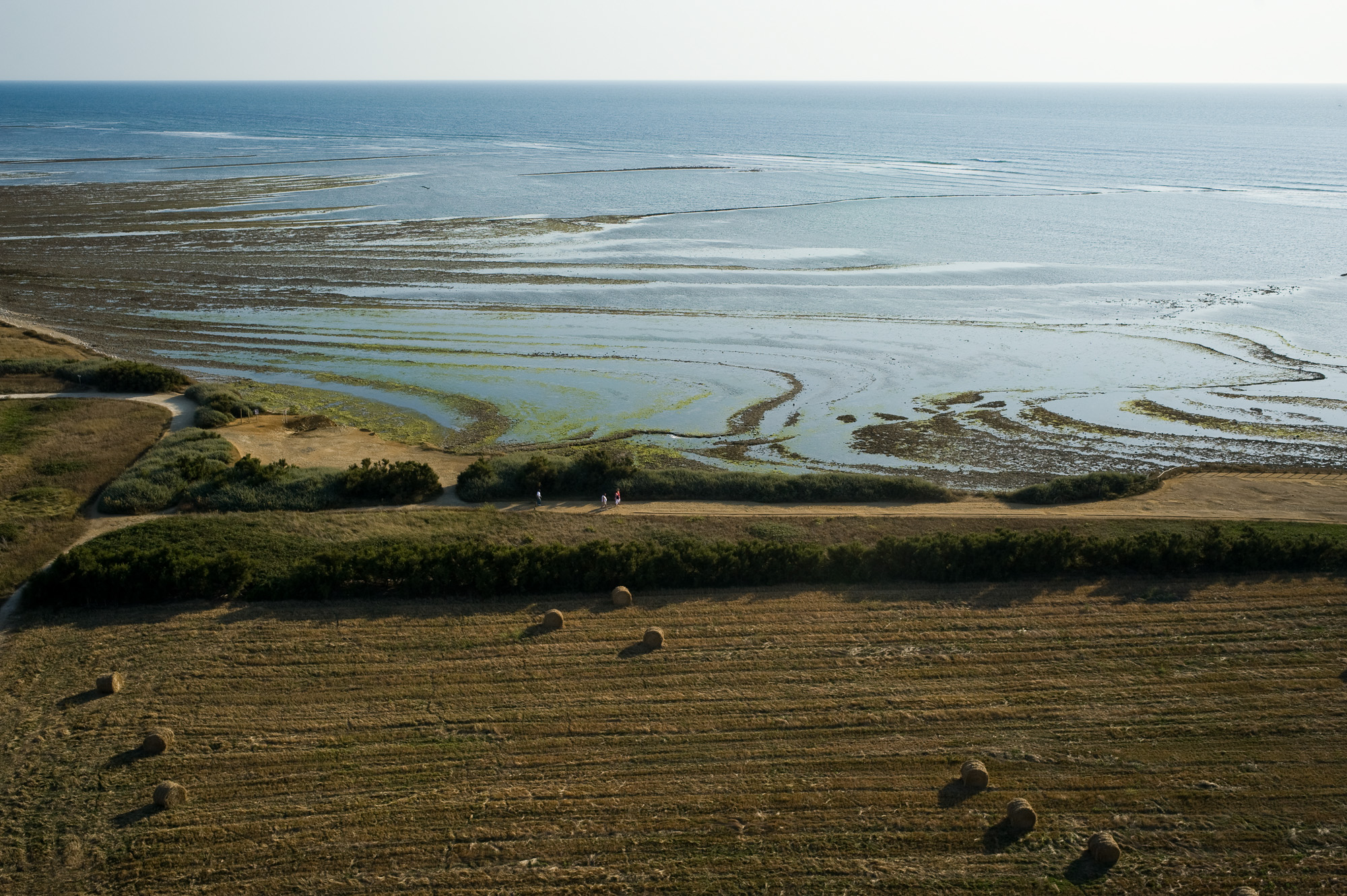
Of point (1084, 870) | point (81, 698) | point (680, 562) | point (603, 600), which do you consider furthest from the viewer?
point (680, 562)

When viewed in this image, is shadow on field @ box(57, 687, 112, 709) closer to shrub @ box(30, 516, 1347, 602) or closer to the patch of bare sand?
shrub @ box(30, 516, 1347, 602)

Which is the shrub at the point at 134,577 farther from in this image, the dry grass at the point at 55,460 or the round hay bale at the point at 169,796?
A: the round hay bale at the point at 169,796

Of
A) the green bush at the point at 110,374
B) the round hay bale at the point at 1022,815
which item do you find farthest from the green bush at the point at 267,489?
the round hay bale at the point at 1022,815

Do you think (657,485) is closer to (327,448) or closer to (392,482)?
(392,482)

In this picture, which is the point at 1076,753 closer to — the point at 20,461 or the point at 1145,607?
the point at 1145,607

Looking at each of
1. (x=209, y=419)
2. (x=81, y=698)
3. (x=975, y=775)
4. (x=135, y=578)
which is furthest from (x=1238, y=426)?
(x=209, y=419)

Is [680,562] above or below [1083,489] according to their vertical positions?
below
